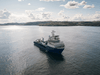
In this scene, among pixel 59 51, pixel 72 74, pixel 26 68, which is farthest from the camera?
pixel 59 51

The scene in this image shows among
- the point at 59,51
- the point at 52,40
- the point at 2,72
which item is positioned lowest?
the point at 2,72

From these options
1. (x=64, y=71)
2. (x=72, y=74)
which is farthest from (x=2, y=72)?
(x=72, y=74)

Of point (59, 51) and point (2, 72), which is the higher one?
point (59, 51)

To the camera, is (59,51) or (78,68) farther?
(59,51)

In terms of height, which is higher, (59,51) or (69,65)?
(59,51)

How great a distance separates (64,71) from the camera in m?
23.2

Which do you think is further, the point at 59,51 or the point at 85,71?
the point at 59,51

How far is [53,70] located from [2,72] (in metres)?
17.9

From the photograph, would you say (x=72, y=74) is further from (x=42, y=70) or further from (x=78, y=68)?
(x=42, y=70)

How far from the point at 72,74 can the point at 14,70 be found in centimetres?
2042

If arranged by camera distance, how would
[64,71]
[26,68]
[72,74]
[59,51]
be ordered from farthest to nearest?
[59,51], [26,68], [64,71], [72,74]

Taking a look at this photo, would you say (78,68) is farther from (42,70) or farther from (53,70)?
(42,70)

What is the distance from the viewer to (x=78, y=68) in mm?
24500

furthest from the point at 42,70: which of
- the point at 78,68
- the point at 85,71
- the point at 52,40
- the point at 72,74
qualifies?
the point at 52,40
